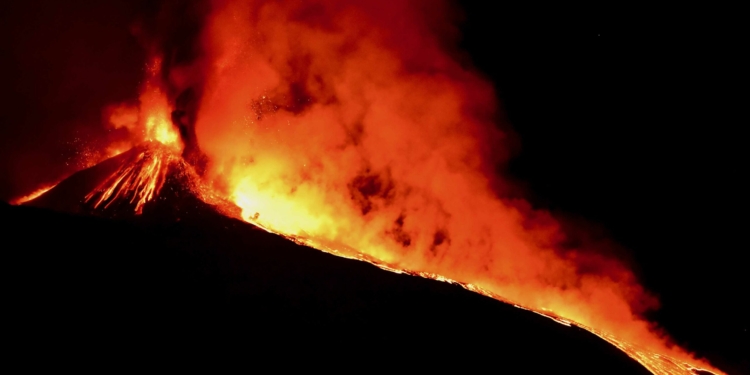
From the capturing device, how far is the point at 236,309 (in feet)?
13.8

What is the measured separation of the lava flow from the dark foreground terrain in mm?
3136

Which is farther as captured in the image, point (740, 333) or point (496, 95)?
point (496, 95)

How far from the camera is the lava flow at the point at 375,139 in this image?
863cm

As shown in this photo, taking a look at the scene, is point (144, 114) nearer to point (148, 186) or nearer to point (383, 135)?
point (148, 186)

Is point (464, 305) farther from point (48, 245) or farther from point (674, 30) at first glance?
point (674, 30)

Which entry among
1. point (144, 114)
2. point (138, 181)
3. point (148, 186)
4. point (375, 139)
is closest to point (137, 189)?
point (148, 186)

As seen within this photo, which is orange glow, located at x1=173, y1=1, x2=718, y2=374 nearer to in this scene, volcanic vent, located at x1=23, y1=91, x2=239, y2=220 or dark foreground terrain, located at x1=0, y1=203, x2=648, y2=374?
volcanic vent, located at x1=23, y1=91, x2=239, y2=220

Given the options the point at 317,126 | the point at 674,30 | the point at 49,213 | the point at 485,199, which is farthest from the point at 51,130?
the point at 674,30

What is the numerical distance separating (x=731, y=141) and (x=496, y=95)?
407cm

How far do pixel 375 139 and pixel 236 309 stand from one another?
5.59 meters

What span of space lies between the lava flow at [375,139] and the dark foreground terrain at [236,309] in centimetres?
314

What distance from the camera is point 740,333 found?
8.71 metres

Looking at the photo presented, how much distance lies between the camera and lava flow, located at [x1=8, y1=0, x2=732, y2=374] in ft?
28.3

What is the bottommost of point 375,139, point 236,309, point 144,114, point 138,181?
point 236,309
